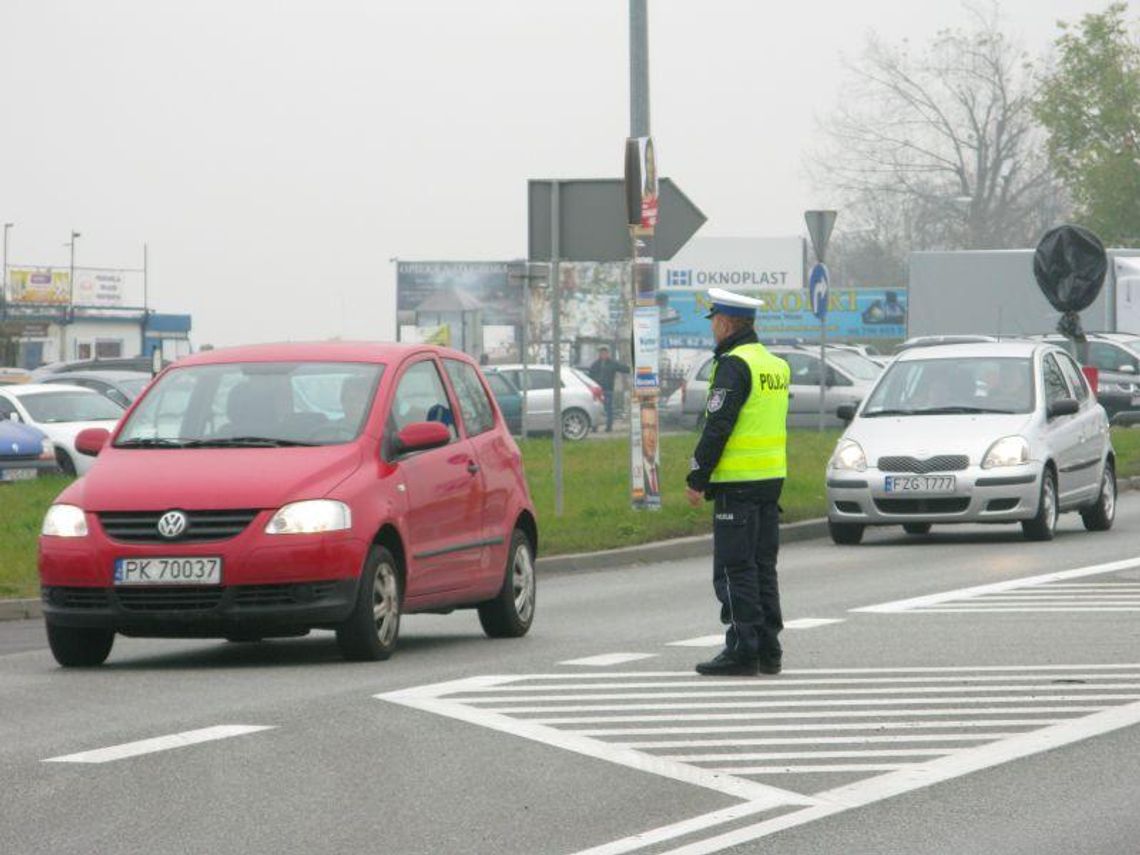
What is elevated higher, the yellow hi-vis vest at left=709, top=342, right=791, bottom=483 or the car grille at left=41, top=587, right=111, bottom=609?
the yellow hi-vis vest at left=709, top=342, right=791, bottom=483

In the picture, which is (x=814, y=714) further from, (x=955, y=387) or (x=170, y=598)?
(x=955, y=387)

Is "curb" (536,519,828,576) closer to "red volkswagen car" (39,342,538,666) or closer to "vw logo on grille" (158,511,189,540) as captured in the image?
"red volkswagen car" (39,342,538,666)

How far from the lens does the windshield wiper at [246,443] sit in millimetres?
12836

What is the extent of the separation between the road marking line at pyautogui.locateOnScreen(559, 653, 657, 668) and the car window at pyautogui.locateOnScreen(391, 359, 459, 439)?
1.49 metres

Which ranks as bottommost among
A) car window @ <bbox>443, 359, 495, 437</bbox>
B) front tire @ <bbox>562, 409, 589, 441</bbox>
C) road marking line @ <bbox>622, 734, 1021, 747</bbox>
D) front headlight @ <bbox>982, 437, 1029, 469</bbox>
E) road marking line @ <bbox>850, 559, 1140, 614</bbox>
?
front tire @ <bbox>562, 409, 589, 441</bbox>

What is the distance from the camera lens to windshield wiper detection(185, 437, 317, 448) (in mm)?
12836

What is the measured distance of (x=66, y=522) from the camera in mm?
12477

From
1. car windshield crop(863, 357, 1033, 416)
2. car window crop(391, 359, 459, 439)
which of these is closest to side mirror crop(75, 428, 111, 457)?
car window crop(391, 359, 459, 439)

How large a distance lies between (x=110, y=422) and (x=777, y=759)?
81.7ft

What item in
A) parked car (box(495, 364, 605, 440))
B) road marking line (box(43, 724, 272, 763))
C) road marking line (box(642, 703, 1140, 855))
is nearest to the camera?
road marking line (box(642, 703, 1140, 855))

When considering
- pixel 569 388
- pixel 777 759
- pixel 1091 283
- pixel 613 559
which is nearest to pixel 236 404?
pixel 777 759

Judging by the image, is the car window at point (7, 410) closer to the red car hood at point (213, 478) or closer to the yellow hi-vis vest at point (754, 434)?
the red car hood at point (213, 478)

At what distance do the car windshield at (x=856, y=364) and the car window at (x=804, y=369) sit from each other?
30 cm

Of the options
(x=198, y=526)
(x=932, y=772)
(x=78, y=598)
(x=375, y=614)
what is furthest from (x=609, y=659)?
(x=932, y=772)
